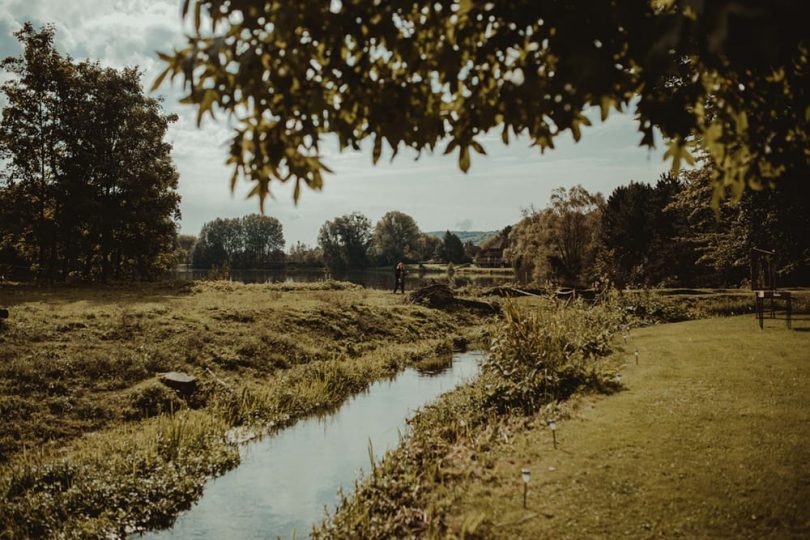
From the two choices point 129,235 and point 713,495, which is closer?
point 713,495

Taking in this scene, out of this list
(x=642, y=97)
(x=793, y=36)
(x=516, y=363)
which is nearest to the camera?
(x=793, y=36)

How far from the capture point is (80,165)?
1416 inches

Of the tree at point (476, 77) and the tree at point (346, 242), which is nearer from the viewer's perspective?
the tree at point (476, 77)

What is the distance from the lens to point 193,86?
3844 mm

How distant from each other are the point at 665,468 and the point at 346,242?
147 m

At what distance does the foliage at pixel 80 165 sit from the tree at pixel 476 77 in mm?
35482

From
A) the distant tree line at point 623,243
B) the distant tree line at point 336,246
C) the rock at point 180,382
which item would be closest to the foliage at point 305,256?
the distant tree line at point 336,246

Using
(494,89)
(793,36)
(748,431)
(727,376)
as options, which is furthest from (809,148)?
(727,376)

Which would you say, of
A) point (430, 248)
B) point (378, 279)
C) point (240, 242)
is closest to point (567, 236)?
point (378, 279)

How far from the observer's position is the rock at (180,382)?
1411cm

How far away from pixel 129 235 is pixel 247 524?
3665 centimetres

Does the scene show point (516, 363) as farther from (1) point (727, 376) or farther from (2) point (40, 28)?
(2) point (40, 28)

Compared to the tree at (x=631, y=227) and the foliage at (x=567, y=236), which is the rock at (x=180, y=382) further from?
the tree at (x=631, y=227)

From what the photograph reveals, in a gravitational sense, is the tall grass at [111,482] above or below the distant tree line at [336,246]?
below
